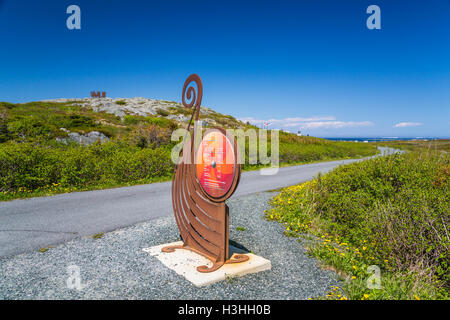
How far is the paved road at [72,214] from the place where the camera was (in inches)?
187

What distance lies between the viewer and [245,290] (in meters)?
3.16

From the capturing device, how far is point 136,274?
344cm

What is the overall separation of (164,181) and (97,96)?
69.0 metres

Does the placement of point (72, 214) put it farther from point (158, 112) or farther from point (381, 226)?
point (158, 112)

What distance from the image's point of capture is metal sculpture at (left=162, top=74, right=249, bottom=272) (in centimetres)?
358

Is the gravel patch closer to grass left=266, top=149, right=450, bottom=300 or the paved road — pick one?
grass left=266, top=149, right=450, bottom=300

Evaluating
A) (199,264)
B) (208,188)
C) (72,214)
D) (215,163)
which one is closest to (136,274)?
(199,264)

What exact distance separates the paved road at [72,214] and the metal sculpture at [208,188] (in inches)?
77.6

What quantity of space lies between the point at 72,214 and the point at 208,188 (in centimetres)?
399

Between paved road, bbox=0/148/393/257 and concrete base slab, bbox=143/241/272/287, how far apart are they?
1809mm

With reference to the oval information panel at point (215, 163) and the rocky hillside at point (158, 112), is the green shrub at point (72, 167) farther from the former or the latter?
the rocky hillside at point (158, 112)
